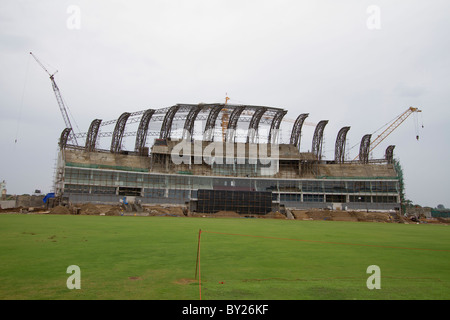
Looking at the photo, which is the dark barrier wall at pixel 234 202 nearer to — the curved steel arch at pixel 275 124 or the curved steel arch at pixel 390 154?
the curved steel arch at pixel 275 124

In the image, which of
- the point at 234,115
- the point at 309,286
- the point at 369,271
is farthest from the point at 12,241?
the point at 234,115

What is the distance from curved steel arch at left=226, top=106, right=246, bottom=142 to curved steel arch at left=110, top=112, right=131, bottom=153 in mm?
26980

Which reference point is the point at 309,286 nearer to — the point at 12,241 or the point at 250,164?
the point at 12,241

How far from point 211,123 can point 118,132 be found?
2591 centimetres

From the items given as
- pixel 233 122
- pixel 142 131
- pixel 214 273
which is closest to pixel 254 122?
pixel 233 122

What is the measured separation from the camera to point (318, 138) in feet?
286

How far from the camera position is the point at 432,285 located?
8508 millimetres

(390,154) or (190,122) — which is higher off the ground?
(190,122)

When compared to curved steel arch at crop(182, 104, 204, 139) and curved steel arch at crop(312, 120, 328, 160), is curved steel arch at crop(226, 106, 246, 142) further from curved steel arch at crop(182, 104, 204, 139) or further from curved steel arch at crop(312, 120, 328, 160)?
curved steel arch at crop(312, 120, 328, 160)

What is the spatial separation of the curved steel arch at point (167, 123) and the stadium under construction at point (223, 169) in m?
0.27

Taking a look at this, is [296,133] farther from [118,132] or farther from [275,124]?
[118,132]

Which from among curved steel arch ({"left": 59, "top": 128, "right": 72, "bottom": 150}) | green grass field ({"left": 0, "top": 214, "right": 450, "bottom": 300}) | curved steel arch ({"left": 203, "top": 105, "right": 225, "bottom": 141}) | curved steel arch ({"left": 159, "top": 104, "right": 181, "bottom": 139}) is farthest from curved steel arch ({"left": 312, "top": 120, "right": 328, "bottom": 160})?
green grass field ({"left": 0, "top": 214, "right": 450, "bottom": 300})

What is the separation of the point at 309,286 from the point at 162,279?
13.2 ft

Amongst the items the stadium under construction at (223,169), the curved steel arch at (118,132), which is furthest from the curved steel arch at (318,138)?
the curved steel arch at (118,132)
